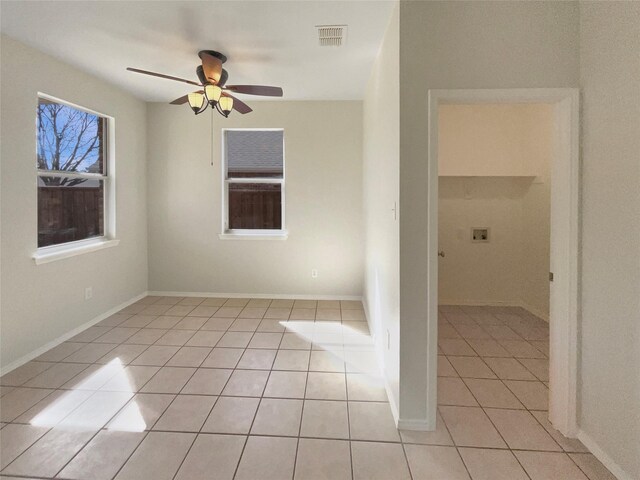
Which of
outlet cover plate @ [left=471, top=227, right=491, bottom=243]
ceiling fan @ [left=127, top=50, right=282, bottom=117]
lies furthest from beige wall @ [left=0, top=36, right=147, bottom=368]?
outlet cover plate @ [left=471, top=227, right=491, bottom=243]

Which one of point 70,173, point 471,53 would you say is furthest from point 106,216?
point 471,53

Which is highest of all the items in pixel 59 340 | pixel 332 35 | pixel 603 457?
pixel 332 35

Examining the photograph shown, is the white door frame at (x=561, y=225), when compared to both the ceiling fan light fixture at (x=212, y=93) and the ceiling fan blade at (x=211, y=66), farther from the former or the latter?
the ceiling fan blade at (x=211, y=66)

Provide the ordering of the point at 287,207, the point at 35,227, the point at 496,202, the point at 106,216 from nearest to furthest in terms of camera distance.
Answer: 1. the point at 35,227
2. the point at 106,216
3. the point at 496,202
4. the point at 287,207

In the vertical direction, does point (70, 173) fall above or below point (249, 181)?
below

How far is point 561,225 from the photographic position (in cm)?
191

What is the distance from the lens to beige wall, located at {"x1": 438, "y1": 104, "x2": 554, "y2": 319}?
3.94 meters

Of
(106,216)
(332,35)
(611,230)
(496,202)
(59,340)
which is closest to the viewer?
(611,230)

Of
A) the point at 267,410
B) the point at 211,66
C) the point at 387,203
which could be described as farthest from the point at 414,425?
the point at 211,66

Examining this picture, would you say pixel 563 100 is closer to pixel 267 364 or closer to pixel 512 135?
pixel 512 135

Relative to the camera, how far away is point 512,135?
4043 mm

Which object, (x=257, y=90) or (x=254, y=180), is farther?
(x=254, y=180)

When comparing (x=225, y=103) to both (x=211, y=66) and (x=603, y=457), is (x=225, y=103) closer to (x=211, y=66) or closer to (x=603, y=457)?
(x=211, y=66)

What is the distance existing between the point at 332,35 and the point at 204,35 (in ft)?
3.33
